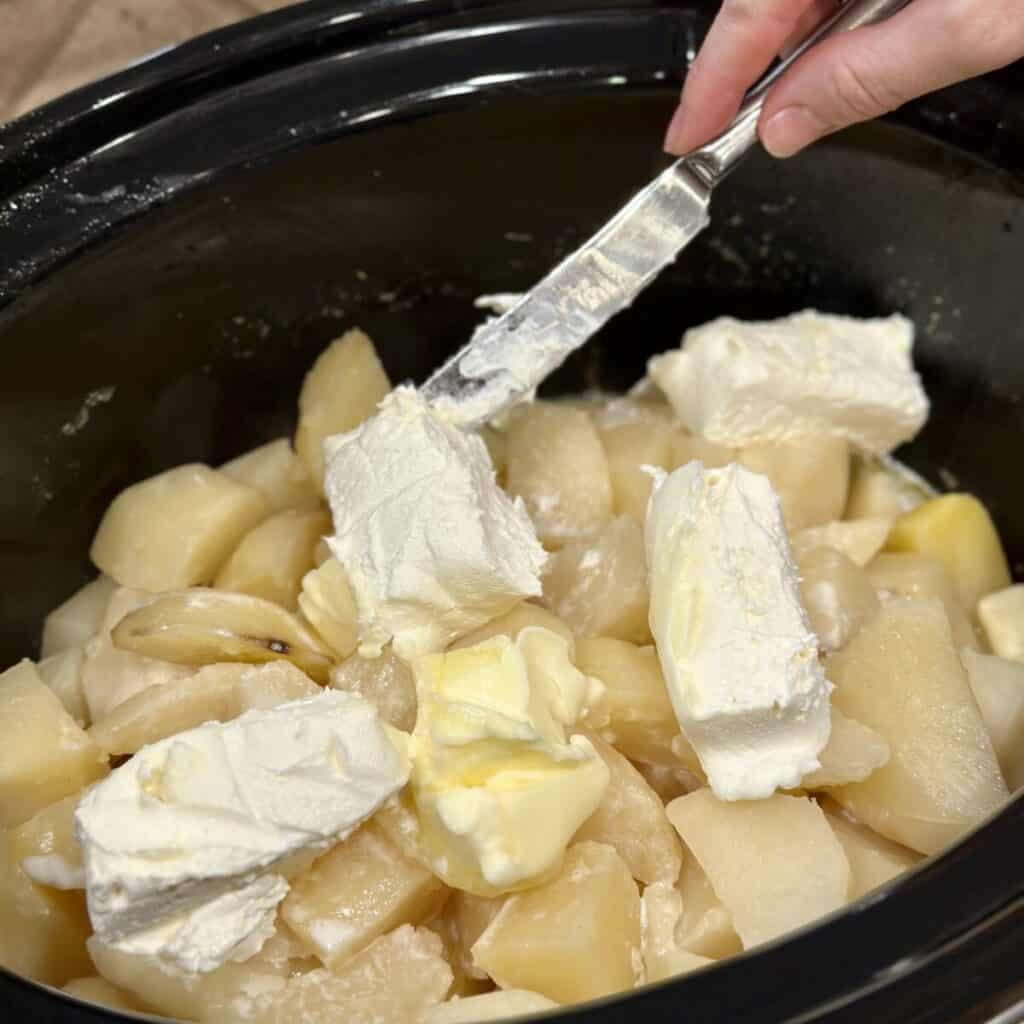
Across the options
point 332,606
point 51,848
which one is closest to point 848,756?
point 332,606

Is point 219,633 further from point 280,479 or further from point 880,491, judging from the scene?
point 880,491

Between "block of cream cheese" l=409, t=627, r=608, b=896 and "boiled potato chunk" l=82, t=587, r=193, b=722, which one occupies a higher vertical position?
"boiled potato chunk" l=82, t=587, r=193, b=722

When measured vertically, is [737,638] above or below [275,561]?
below

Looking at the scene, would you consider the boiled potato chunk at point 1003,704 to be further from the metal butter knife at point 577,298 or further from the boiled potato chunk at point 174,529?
the boiled potato chunk at point 174,529

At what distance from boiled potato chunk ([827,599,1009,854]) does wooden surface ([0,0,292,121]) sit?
145 centimetres

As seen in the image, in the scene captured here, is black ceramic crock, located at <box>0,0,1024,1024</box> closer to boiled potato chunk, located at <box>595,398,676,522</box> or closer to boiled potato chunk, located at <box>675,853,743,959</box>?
boiled potato chunk, located at <box>595,398,676,522</box>

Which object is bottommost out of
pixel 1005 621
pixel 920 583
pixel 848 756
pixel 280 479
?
pixel 1005 621

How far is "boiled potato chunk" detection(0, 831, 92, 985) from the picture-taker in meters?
1.21

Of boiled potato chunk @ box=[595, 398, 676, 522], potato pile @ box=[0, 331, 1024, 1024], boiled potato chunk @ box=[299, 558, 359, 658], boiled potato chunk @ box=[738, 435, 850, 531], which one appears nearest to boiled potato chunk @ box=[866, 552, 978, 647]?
potato pile @ box=[0, 331, 1024, 1024]

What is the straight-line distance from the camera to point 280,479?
5.57 ft

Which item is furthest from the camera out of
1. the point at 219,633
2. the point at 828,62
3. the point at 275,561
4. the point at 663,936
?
the point at 275,561

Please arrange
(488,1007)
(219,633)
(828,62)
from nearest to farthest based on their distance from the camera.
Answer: (488,1007) → (828,62) → (219,633)

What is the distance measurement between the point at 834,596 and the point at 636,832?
412 millimetres

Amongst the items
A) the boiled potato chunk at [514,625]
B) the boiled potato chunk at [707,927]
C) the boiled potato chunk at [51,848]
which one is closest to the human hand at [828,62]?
the boiled potato chunk at [514,625]
